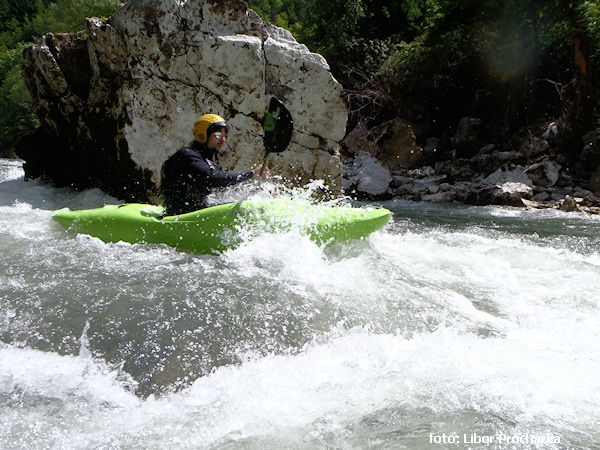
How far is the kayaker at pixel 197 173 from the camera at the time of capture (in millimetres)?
3422

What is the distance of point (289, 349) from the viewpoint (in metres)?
2.06

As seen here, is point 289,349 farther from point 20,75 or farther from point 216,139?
point 20,75

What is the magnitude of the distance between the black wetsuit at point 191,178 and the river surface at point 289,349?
0.47m

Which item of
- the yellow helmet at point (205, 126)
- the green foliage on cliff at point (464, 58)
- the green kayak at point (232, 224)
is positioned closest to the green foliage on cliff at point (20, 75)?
the green foliage on cliff at point (464, 58)

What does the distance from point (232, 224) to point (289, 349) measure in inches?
58.6

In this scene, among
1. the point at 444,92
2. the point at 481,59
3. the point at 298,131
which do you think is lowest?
the point at 298,131

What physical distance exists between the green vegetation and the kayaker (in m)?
9.12

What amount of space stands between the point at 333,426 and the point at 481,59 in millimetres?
12873

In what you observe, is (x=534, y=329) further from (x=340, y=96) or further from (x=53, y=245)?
(x=340, y=96)

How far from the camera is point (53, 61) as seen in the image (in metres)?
6.36

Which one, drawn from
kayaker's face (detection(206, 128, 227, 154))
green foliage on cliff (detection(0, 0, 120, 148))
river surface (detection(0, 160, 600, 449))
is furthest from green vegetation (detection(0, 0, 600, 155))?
kayaker's face (detection(206, 128, 227, 154))

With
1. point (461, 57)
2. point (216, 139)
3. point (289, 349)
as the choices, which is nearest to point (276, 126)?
point (216, 139)

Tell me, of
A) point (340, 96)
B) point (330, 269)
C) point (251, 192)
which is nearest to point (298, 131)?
point (340, 96)

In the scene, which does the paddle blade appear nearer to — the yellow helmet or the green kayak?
the yellow helmet
